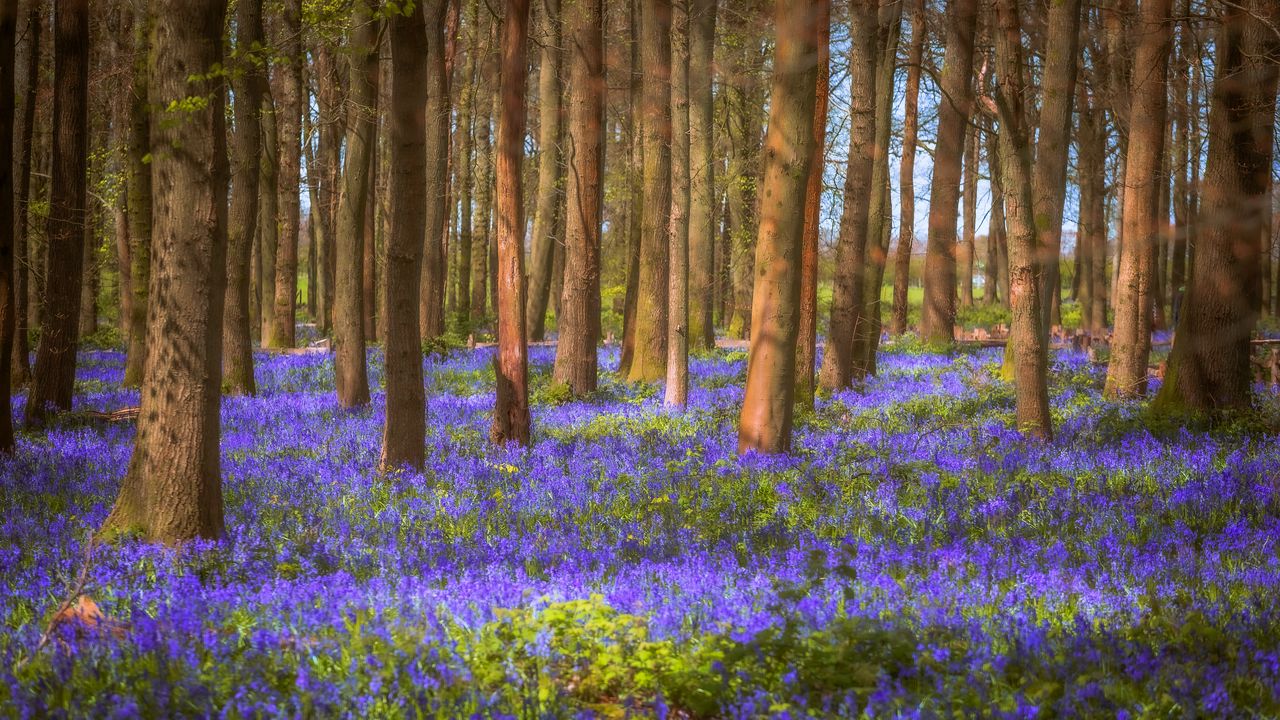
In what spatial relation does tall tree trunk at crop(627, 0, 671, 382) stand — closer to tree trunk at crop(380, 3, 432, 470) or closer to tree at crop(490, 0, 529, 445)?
tree at crop(490, 0, 529, 445)

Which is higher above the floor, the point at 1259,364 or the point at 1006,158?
the point at 1006,158

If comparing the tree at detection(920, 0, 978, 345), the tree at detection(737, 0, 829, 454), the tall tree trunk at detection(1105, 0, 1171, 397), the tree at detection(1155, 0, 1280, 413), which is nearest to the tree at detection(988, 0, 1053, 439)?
the tree at detection(1155, 0, 1280, 413)

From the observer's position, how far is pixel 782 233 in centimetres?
977

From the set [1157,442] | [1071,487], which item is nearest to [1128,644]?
[1071,487]

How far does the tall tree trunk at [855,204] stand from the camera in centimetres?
1398

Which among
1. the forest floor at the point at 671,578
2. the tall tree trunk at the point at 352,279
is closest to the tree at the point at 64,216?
the forest floor at the point at 671,578

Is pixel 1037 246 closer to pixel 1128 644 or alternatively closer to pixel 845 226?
pixel 845 226

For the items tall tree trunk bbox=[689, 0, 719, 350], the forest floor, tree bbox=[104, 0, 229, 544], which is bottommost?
the forest floor

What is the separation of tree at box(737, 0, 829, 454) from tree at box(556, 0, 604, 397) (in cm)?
526

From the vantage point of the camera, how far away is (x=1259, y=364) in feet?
58.4

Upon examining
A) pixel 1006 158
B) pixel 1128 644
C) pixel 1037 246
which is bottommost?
pixel 1128 644

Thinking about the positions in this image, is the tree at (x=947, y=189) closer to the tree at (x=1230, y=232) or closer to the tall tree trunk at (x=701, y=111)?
the tall tree trunk at (x=701, y=111)

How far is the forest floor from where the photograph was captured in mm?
3930

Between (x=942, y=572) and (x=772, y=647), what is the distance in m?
2.10
